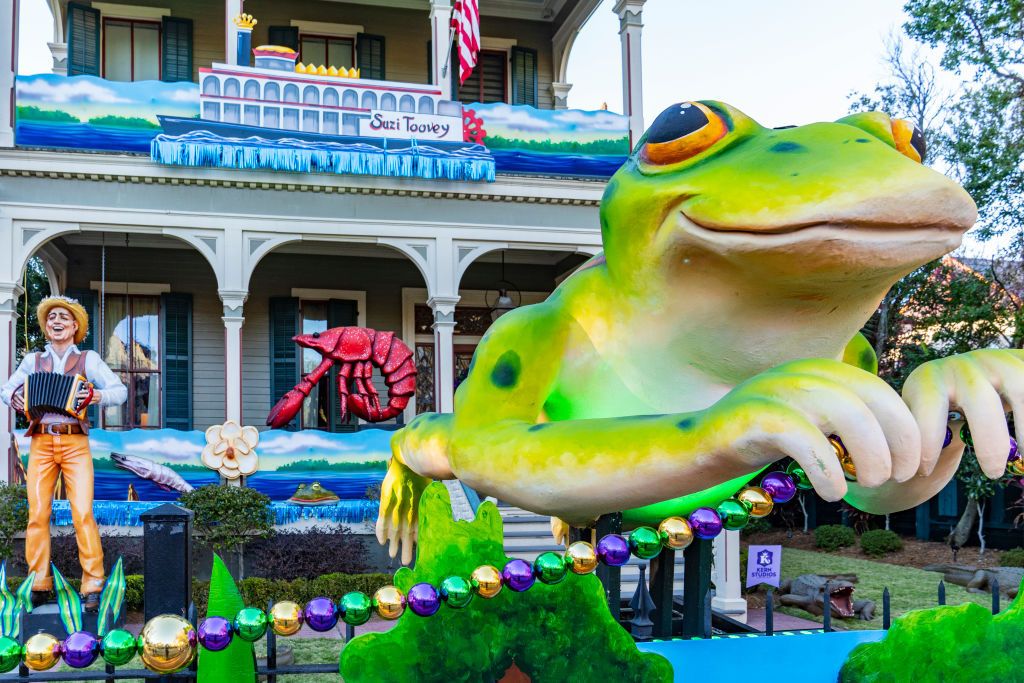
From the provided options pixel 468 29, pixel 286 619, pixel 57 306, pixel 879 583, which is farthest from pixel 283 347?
pixel 286 619

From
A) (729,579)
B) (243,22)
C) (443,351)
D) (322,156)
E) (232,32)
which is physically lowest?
(729,579)

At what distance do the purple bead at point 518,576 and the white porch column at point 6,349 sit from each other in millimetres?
8964

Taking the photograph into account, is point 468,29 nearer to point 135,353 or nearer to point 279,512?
point 279,512

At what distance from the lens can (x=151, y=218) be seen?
9.79 m

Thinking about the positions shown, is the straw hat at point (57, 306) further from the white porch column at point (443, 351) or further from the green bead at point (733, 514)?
the green bead at point (733, 514)

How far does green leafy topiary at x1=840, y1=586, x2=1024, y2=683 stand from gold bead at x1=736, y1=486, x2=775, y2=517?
0.45 metres

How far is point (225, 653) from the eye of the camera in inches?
76.0

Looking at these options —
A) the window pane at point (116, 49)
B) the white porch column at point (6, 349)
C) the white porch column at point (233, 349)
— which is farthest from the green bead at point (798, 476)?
the window pane at point (116, 49)

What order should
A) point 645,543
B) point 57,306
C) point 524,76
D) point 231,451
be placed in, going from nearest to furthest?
point 645,543
point 57,306
point 231,451
point 524,76

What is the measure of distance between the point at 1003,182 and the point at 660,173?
38.1 ft

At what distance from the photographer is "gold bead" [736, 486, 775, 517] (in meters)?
1.75

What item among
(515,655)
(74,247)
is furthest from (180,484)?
(515,655)

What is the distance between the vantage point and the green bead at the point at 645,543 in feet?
5.41

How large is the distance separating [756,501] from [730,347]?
1.09ft
